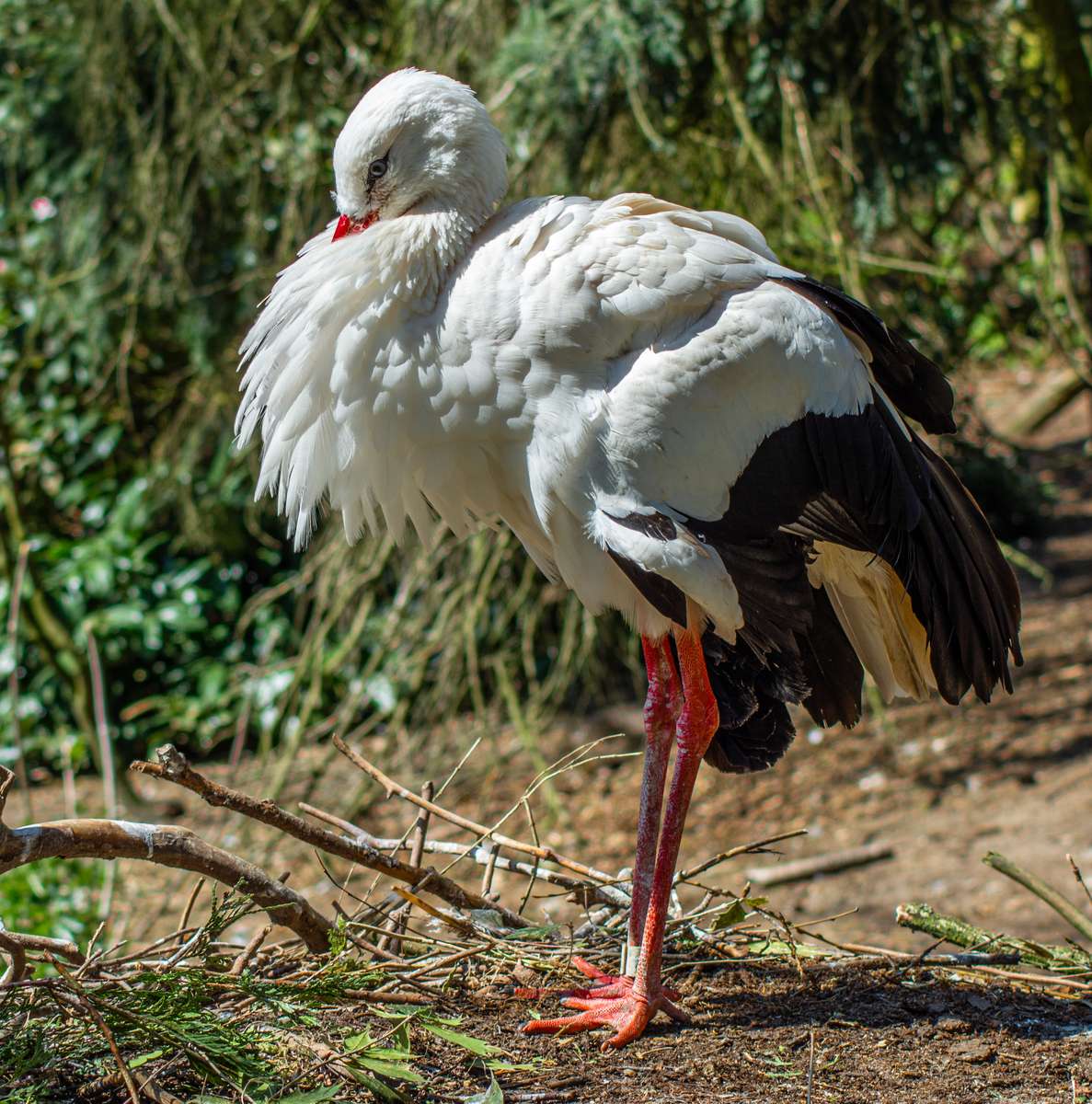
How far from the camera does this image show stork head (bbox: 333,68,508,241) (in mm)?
2973

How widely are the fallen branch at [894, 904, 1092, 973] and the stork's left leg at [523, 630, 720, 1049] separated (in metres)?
0.61

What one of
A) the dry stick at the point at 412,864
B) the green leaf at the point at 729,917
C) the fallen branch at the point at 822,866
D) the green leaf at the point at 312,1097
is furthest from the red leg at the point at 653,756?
the fallen branch at the point at 822,866

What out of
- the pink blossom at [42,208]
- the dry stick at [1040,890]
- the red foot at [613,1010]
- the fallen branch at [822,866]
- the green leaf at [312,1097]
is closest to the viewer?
the green leaf at [312,1097]

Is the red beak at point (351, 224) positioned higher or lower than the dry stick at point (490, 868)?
higher

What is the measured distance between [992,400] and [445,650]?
713cm

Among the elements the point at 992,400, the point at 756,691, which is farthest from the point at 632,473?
the point at 992,400

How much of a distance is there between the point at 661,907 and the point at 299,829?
0.76 m

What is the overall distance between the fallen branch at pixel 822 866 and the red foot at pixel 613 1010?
2582 mm

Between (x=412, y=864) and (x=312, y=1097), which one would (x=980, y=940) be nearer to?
(x=412, y=864)

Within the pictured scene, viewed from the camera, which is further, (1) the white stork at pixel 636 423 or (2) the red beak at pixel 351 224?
(2) the red beak at pixel 351 224

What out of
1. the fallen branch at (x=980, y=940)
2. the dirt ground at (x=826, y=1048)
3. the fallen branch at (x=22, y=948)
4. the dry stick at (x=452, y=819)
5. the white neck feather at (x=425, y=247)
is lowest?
the fallen branch at (x=980, y=940)

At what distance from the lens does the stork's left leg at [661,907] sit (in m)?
2.67

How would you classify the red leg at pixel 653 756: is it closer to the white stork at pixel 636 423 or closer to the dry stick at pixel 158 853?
the white stork at pixel 636 423

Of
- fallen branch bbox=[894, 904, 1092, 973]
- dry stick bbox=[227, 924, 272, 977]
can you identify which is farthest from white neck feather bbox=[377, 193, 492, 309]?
fallen branch bbox=[894, 904, 1092, 973]
